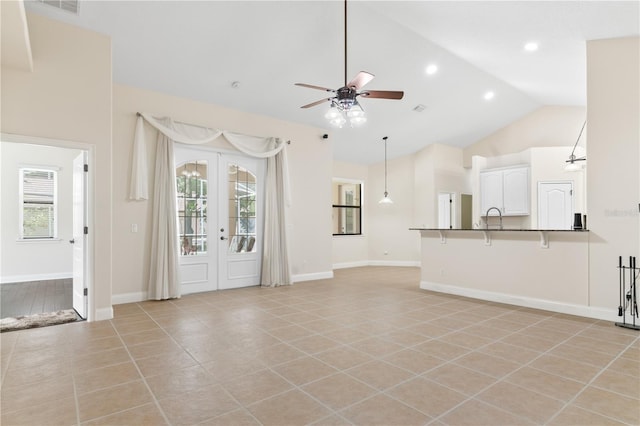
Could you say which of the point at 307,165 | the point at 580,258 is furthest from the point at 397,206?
the point at 580,258

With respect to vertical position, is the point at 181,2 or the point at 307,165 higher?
the point at 181,2

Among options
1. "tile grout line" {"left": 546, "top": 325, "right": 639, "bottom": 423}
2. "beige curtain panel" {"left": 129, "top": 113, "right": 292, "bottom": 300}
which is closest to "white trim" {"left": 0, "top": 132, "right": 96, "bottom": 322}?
"beige curtain panel" {"left": 129, "top": 113, "right": 292, "bottom": 300}

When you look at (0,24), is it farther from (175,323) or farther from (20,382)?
(175,323)

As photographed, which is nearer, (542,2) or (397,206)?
(542,2)

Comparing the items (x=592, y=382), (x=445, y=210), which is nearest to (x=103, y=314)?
(x=592, y=382)

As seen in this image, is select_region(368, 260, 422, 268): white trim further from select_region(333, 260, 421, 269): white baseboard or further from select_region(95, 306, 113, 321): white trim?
select_region(95, 306, 113, 321): white trim

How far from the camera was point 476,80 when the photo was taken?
259 inches

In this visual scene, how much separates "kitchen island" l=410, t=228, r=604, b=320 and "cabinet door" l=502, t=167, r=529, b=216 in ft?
11.0

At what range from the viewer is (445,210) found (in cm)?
945

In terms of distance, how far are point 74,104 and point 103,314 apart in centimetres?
254

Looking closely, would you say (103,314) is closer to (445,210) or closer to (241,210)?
(241,210)

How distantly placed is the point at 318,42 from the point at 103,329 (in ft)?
14.9

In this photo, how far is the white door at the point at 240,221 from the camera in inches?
242

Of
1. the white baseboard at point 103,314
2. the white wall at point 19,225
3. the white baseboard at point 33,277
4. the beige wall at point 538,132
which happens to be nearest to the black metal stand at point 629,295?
the beige wall at point 538,132
